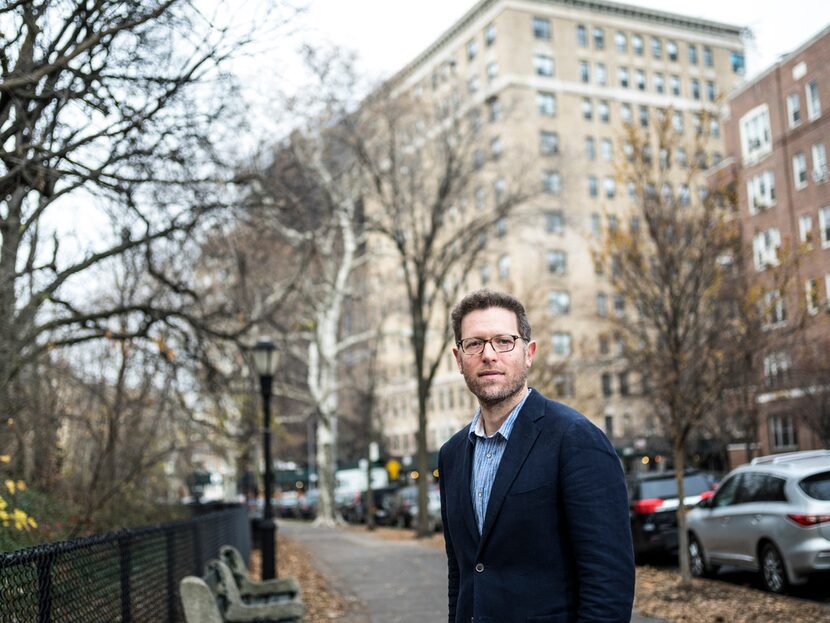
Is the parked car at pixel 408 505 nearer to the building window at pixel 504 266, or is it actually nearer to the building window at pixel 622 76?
the building window at pixel 504 266

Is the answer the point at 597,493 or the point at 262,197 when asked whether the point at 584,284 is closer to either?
the point at 262,197

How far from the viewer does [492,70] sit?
237 ft

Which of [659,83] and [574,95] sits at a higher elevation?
[659,83]

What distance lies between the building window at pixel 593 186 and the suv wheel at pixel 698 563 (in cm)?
5990

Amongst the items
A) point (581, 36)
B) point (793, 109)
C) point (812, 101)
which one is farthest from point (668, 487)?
point (581, 36)

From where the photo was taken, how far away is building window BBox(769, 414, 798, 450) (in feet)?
148

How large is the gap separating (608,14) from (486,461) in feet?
260

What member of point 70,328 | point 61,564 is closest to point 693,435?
point 70,328

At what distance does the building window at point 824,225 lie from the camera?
4144 cm

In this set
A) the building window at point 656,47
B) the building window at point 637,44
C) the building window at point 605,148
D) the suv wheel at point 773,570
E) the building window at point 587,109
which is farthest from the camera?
the building window at point 656,47

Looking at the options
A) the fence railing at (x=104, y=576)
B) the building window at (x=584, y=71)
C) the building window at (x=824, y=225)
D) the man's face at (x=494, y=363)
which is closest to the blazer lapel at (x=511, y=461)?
the man's face at (x=494, y=363)

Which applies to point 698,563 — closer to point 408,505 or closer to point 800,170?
point 408,505

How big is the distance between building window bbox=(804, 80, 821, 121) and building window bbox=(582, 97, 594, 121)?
3347cm

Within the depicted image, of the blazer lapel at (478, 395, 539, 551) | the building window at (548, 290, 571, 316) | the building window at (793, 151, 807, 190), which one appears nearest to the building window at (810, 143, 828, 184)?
the building window at (793, 151, 807, 190)
